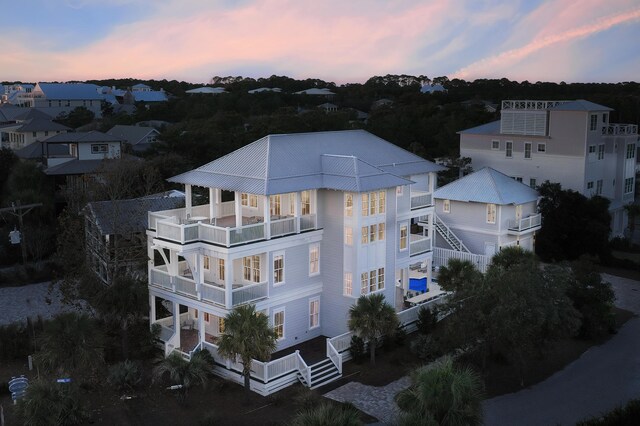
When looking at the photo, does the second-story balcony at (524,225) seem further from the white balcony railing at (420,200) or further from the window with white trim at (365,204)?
the window with white trim at (365,204)

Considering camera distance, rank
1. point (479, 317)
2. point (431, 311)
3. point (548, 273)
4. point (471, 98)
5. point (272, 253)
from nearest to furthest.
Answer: point (479, 317), point (548, 273), point (272, 253), point (431, 311), point (471, 98)

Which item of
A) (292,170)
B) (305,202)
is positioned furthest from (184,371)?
(292,170)

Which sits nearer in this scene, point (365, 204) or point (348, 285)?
point (365, 204)

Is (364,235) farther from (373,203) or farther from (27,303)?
(27,303)

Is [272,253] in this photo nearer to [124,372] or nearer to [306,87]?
[124,372]

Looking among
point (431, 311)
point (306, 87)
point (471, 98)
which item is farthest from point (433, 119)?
point (306, 87)

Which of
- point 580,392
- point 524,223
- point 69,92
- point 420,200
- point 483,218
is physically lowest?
point 580,392
